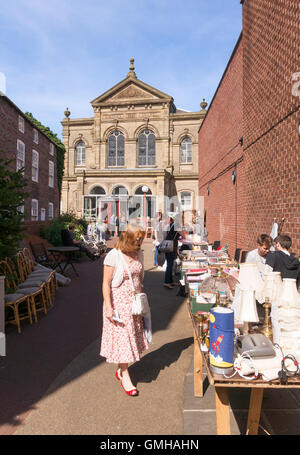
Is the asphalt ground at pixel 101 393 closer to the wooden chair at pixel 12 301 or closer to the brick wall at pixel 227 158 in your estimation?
the wooden chair at pixel 12 301

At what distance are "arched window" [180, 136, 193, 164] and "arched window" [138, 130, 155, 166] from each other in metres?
2.93

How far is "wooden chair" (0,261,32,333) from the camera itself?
16.6 ft

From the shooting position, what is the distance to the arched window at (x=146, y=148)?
30.6m

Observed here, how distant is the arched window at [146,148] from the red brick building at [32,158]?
38.6 feet

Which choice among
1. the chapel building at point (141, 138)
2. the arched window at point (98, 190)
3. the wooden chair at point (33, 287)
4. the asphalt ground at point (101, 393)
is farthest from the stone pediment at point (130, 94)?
the asphalt ground at point (101, 393)

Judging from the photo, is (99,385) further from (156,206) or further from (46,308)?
(156,206)

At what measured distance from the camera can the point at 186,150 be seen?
1193 inches

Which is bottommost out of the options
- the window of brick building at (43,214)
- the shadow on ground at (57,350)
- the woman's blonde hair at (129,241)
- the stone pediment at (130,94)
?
the shadow on ground at (57,350)

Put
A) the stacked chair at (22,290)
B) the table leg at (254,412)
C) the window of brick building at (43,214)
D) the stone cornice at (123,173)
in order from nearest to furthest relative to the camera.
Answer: the table leg at (254,412) < the stacked chair at (22,290) < the window of brick building at (43,214) < the stone cornice at (123,173)

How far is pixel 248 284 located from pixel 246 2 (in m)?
8.53

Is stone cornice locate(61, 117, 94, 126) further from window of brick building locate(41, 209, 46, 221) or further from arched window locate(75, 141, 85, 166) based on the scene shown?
window of brick building locate(41, 209, 46, 221)

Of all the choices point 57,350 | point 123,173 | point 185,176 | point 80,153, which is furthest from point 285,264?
point 80,153

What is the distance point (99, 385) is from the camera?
3.44 meters

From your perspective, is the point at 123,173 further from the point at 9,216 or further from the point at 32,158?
the point at 9,216
